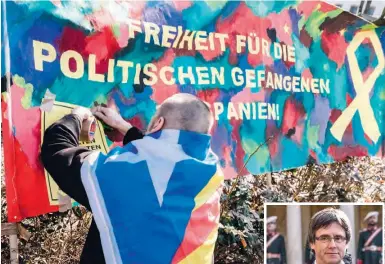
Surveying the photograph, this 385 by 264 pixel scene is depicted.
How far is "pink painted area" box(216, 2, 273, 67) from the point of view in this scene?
3902 millimetres

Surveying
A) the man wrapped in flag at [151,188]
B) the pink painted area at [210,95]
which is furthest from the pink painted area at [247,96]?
the man wrapped in flag at [151,188]

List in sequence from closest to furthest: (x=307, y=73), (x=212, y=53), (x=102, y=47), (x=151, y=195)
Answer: (x=151, y=195) → (x=102, y=47) → (x=212, y=53) → (x=307, y=73)

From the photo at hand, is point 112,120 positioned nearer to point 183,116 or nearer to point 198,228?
point 183,116

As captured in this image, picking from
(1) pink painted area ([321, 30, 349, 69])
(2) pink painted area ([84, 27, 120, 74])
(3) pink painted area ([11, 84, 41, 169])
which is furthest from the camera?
(1) pink painted area ([321, 30, 349, 69])

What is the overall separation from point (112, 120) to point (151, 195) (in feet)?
2.32

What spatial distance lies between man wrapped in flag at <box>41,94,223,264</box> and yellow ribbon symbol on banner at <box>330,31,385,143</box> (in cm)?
195

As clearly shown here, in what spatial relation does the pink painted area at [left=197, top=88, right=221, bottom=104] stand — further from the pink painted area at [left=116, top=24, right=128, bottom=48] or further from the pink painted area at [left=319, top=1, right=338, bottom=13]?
the pink painted area at [left=319, top=1, right=338, bottom=13]

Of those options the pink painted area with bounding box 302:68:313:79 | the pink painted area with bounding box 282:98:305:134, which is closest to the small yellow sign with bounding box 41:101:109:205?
the pink painted area with bounding box 282:98:305:134

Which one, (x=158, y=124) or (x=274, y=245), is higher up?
(x=158, y=124)

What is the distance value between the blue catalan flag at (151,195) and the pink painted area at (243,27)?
116 cm

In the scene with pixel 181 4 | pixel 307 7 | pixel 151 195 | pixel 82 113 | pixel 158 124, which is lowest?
pixel 151 195

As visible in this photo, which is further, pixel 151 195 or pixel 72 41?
pixel 72 41

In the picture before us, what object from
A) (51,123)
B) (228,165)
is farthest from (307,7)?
(51,123)

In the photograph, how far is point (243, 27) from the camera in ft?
13.1
